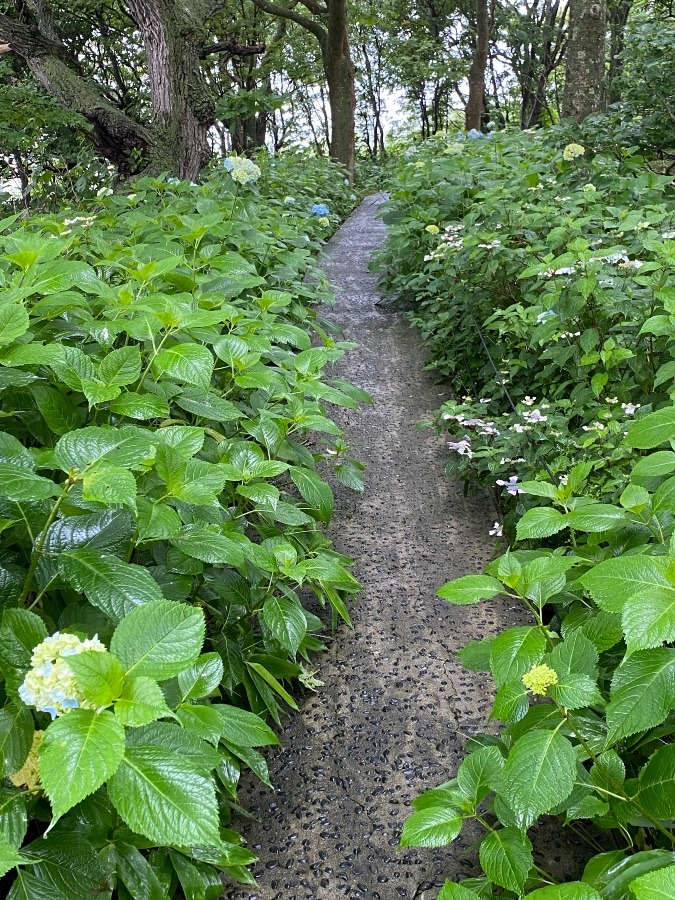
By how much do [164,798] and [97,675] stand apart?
0.55 feet

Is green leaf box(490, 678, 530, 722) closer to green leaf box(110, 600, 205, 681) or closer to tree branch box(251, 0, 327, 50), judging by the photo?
green leaf box(110, 600, 205, 681)

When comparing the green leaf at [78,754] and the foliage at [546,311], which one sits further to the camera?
the foliage at [546,311]

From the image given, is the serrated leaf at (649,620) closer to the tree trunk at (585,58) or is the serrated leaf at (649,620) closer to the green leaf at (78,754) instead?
the green leaf at (78,754)

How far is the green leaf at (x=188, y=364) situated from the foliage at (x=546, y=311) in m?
1.13

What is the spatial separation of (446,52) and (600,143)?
14788mm

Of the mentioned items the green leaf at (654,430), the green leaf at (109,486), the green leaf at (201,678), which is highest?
the green leaf at (109,486)

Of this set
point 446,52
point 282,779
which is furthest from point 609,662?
point 446,52

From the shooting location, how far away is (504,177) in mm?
4992

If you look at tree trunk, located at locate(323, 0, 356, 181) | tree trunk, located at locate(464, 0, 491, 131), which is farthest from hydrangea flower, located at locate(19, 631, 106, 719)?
tree trunk, located at locate(464, 0, 491, 131)

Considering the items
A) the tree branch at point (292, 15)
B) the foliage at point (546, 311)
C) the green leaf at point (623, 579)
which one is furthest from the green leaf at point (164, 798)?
the tree branch at point (292, 15)

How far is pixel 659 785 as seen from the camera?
40.4 inches

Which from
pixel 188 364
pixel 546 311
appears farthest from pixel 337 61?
pixel 188 364

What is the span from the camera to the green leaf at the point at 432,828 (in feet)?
3.74

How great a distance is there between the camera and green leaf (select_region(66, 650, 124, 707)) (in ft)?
2.54
